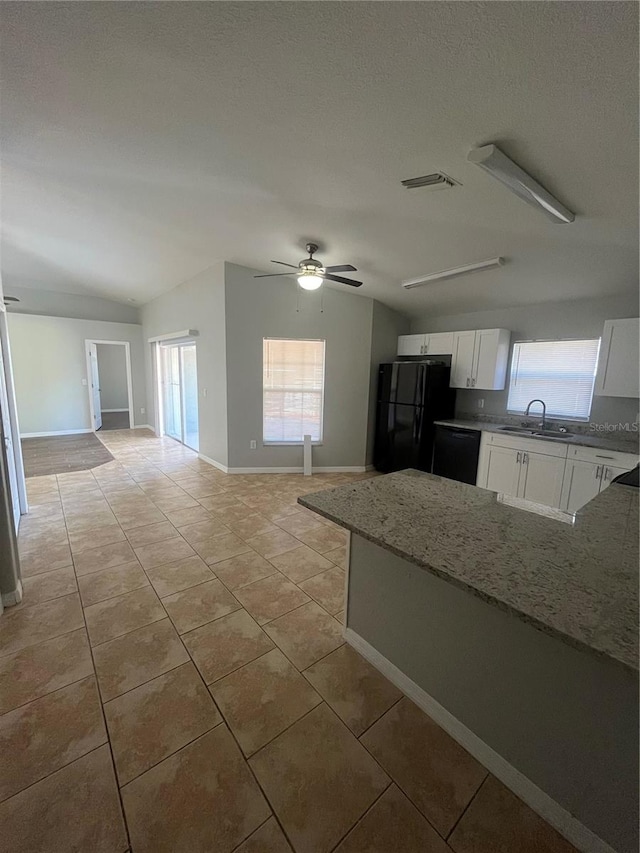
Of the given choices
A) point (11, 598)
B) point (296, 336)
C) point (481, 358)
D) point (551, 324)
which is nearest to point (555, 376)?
point (551, 324)

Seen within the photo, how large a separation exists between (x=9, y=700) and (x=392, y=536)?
190 centimetres

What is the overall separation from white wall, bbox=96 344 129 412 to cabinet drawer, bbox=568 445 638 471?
34.3 ft

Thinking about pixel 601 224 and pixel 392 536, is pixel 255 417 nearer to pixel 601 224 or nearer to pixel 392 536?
pixel 392 536

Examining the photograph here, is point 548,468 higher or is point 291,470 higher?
point 548,468

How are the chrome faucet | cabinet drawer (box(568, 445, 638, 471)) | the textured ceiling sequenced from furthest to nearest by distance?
1. the chrome faucet
2. cabinet drawer (box(568, 445, 638, 471))
3. the textured ceiling

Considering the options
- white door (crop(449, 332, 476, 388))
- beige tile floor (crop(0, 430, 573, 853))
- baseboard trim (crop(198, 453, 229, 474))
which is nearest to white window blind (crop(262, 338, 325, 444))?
baseboard trim (crop(198, 453, 229, 474))

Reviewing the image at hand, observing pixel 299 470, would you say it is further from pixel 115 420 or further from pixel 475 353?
pixel 115 420

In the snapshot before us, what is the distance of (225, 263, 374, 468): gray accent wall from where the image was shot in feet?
14.6

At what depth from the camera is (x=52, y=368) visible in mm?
6836

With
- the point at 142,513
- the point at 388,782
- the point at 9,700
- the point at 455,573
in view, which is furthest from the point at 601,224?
the point at 142,513

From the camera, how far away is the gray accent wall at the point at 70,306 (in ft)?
21.3

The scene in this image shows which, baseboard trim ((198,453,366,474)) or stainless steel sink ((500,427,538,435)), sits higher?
stainless steel sink ((500,427,538,435))

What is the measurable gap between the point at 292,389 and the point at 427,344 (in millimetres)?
2042

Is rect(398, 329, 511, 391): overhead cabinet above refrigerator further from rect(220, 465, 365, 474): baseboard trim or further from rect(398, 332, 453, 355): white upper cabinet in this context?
rect(220, 465, 365, 474): baseboard trim
